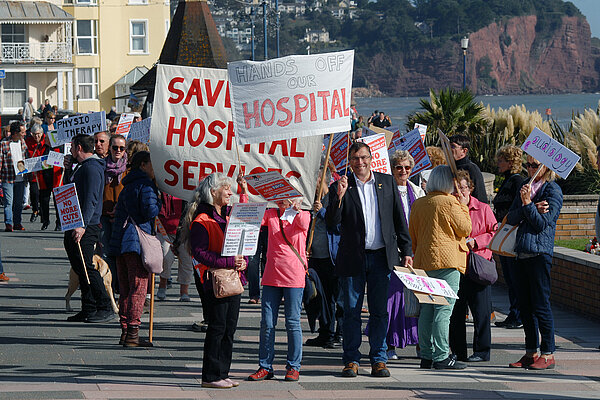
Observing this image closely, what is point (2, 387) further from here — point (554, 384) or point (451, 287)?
point (554, 384)

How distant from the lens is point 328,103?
8.55m

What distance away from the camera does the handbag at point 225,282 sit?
791 centimetres

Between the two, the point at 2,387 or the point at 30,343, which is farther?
the point at 30,343

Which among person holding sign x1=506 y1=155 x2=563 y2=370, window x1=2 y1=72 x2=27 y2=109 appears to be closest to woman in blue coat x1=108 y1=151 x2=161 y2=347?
person holding sign x1=506 y1=155 x2=563 y2=370

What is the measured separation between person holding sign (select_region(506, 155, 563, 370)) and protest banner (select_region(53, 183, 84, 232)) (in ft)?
14.0

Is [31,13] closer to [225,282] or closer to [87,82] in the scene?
[87,82]

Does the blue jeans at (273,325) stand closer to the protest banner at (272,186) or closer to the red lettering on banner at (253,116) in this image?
the protest banner at (272,186)

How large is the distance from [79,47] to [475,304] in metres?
59.3

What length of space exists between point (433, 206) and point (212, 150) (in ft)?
6.23

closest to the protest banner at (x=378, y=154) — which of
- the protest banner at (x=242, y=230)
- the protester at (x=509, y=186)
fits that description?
the protester at (x=509, y=186)

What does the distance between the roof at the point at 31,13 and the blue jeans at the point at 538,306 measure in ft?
189

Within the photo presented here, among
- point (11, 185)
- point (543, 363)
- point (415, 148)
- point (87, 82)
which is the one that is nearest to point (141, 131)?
point (415, 148)

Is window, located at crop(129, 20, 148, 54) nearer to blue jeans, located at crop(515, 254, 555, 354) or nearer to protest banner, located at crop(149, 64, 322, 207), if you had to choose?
protest banner, located at crop(149, 64, 322, 207)

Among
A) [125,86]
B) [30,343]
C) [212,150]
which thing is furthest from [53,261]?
[125,86]
